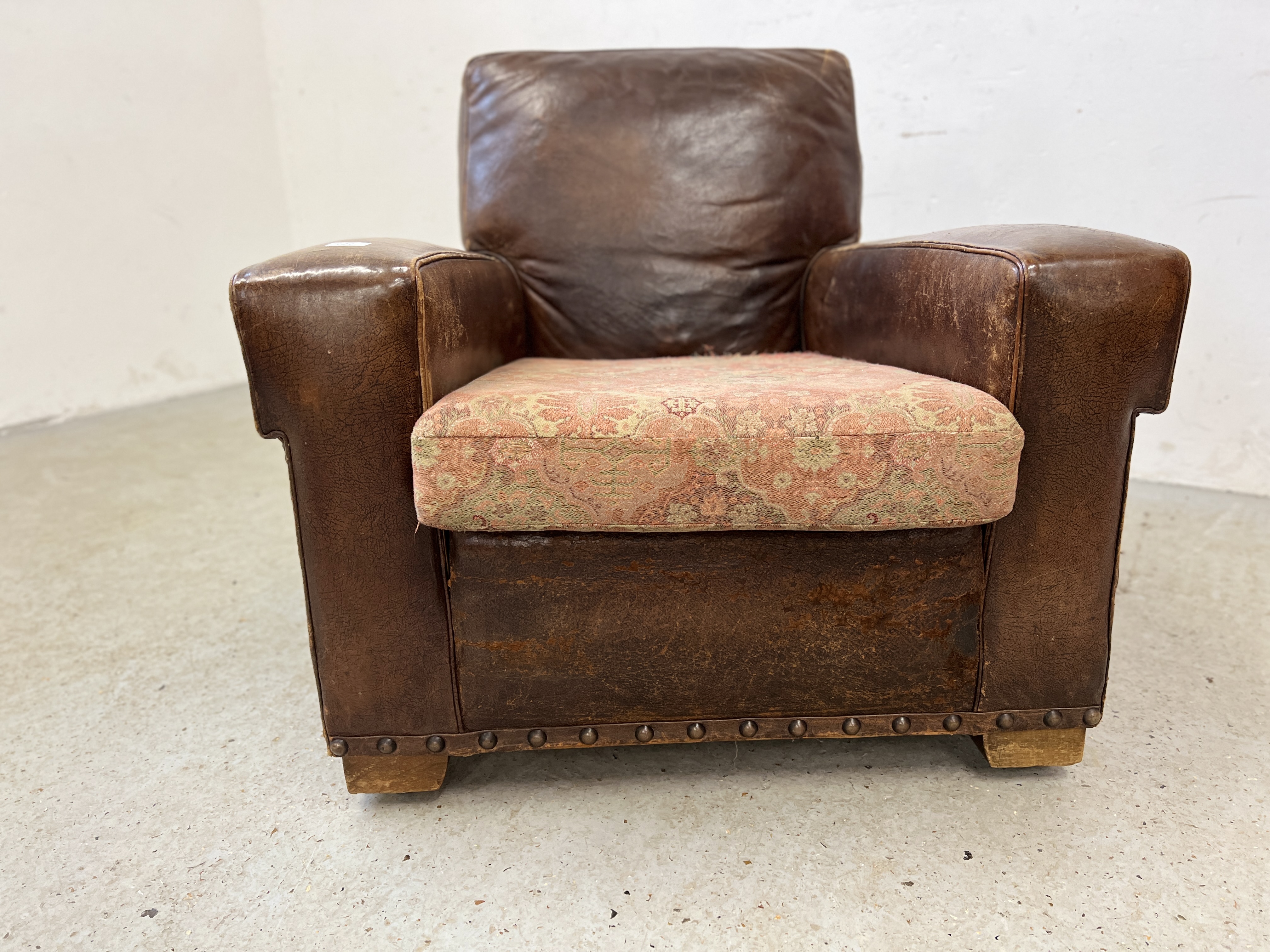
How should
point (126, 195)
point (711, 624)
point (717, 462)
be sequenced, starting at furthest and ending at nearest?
point (126, 195) → point (711, 624) → point (717, 462)

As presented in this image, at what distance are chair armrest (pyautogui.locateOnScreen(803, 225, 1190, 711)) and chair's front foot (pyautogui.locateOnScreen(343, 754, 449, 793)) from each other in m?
0.65

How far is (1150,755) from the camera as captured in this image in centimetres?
112

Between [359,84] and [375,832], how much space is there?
3.18 m

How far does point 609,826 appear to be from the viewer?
1011mm

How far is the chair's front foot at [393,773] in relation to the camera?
1.04 m

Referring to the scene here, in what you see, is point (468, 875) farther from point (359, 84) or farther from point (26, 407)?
point (359, 84)

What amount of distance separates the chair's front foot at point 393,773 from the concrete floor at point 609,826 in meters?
0.04

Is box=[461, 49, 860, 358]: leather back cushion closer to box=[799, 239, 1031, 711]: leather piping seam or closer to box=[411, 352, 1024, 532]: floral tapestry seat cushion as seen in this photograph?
box=[799, 239, 1031, 711]: leather piping seam

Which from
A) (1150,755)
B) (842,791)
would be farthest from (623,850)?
(1150,755)

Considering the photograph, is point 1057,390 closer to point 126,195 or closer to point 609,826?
point 609,826

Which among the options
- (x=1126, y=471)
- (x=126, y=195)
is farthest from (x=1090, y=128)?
(x=126, y=195)

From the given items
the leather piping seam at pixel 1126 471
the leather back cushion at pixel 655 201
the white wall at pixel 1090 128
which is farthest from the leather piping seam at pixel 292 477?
the white wall at pixel 1090 128

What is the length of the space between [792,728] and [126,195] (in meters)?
3.18

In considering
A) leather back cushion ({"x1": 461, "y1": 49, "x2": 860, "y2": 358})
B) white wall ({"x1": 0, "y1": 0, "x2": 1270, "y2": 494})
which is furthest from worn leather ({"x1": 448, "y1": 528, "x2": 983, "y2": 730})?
white wall ({"x1": 0, "y1": 0, "x2": 1270, "y2": 494})
